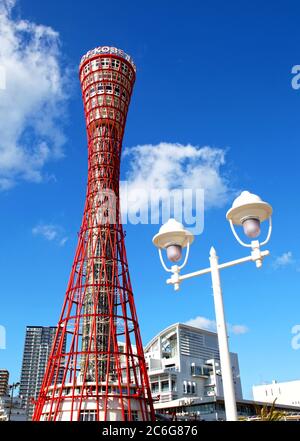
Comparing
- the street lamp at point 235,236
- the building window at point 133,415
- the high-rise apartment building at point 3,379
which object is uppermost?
the high-rise apartment building at point 3,379

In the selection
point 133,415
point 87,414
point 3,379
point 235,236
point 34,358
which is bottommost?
point 133,415

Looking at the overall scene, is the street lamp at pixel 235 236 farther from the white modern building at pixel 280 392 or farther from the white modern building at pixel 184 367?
the white modern building at pixel 280 392

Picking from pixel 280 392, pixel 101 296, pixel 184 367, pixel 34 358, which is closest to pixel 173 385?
pixel 184 367

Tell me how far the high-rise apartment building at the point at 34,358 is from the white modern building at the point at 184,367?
84.2 m

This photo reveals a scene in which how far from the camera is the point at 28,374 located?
14675 centimetres

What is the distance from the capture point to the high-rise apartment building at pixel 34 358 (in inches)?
5728

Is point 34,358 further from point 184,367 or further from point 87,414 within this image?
point 87,414

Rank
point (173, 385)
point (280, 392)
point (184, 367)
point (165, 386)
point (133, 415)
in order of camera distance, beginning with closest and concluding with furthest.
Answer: point (133, 415)
point (165, 386)
point (173, 385)
point (184, 367)
point (280, 392)

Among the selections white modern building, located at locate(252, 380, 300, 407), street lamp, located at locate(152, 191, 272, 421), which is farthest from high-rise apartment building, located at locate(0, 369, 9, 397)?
street lamp, located at locate(152, 191, 272, 421)

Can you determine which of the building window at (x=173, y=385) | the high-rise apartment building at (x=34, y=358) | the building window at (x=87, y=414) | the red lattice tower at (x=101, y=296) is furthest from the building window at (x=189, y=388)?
the high-rise apartment building at (x=34, y=358)

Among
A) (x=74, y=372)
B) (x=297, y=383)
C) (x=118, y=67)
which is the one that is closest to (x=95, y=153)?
(x=118, y=67)

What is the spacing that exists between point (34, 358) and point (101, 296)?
438ft

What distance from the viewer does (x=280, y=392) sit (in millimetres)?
89562

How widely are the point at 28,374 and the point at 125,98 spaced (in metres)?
131
